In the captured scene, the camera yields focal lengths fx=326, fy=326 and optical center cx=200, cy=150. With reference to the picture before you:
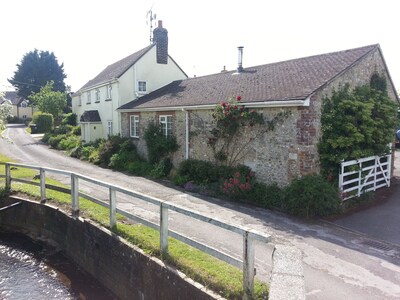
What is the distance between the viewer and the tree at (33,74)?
204 ft

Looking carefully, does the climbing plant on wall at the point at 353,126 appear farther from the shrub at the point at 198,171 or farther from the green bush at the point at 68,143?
the green bush at the point at 68,143

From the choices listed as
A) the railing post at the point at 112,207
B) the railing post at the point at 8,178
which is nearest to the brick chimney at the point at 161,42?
the railing post at the point at 8,178

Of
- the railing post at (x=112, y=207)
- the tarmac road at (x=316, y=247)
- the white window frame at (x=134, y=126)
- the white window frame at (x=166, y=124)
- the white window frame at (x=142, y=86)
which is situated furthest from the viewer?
the white window frame at (x=142, y=86)

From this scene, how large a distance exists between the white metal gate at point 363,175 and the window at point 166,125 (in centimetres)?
885

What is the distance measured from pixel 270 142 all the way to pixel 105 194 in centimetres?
611

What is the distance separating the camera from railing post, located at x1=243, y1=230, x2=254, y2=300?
4109mm

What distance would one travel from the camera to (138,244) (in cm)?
636

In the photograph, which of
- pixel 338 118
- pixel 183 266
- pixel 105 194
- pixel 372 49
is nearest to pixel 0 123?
pixel 105 194

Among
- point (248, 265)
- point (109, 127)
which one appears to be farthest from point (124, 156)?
point (248, 265)

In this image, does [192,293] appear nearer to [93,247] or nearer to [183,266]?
[183,266]

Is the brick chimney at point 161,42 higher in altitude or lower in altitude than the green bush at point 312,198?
higher

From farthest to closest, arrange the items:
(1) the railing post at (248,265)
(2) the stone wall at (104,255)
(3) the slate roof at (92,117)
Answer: (3) the slate roof at (92,117), (2) the stone wall at (104,255), (1) the railing post at (248,265)

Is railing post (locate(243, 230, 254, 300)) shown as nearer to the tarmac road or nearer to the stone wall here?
the stone wall

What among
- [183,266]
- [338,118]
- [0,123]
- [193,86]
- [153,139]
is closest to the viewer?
[183,266]
